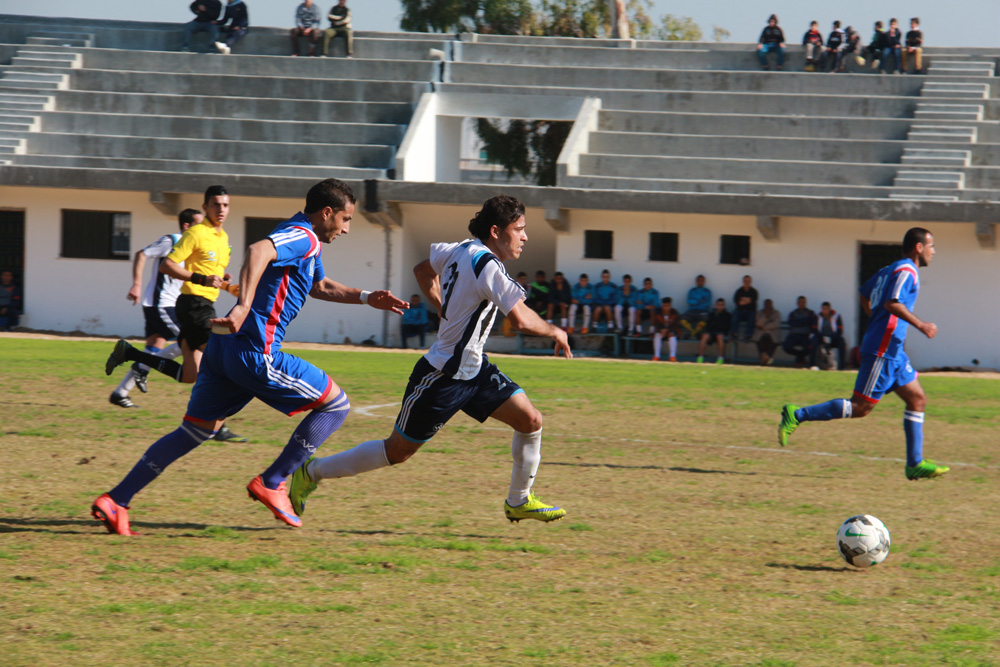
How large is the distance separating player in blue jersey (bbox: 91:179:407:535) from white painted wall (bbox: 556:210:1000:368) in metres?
18.6

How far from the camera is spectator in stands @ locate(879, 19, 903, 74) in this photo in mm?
28203

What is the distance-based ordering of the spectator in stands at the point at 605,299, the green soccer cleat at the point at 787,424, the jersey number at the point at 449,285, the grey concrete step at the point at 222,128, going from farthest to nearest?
the grey concrete step at the point at 222,128 → the spectator in stands at the point at 605,299 → the green soccer cleat at the point at 787,424 → the jersey number at the point at 449,285

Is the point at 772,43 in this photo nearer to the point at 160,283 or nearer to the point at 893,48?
the point at 893,48

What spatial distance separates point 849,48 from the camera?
28781mm

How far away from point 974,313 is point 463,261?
19.3 meters

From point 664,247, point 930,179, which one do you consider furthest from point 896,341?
point 930,179

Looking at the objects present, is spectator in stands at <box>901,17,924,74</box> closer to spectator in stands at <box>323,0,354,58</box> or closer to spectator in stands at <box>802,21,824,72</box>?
spectator in stands at <box>802,21,824,72</box>

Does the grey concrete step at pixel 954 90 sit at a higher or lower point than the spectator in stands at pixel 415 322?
higher

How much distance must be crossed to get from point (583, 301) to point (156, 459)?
18344mm

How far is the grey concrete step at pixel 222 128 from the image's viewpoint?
90.4 feet

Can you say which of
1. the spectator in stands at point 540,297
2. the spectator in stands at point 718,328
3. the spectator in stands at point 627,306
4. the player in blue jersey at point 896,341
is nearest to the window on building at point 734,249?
the spectator in stands at point 718,328

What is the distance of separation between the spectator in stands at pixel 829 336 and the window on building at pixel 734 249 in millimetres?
2188

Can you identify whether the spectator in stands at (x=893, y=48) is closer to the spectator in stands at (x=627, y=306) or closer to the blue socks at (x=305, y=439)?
the spectator in stands at (x=627, y=306)

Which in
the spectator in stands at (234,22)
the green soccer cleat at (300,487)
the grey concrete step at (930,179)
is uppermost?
the spectator in stands at (234,22)
